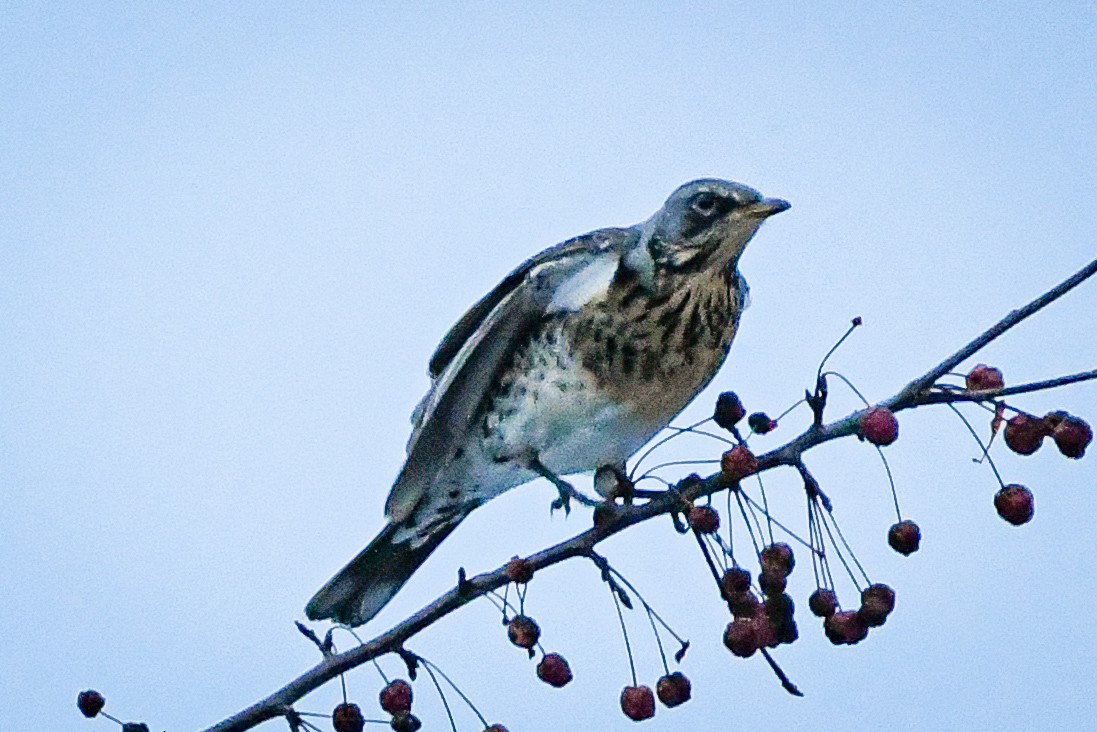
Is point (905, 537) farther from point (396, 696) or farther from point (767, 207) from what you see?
point (767, 207)

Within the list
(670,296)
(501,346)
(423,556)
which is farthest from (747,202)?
(423,556)

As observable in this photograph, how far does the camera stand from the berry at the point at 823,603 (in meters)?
1.77

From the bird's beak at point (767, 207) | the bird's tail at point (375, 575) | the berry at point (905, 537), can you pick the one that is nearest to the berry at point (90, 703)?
the bird's tail at point (375, 575)

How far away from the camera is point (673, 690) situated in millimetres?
1819

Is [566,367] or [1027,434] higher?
[566,367]

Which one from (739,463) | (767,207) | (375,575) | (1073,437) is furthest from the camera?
(375,575)

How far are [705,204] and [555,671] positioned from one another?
1007 millimetres

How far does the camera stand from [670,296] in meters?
2.58

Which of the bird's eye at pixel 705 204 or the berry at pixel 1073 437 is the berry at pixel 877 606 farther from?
the bird's eye at pixel 705 204

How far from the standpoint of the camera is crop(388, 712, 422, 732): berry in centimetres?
179

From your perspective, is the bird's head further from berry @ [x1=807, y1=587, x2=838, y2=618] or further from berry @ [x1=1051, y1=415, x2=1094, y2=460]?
berry @ [x1=1051, y1=415, x2=1094, y2=460]

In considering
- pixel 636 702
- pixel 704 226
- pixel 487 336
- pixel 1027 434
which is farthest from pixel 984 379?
pixel 487 336

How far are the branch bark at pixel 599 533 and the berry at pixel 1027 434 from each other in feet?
0.30

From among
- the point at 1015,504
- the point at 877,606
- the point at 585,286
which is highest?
the point at 585,286
